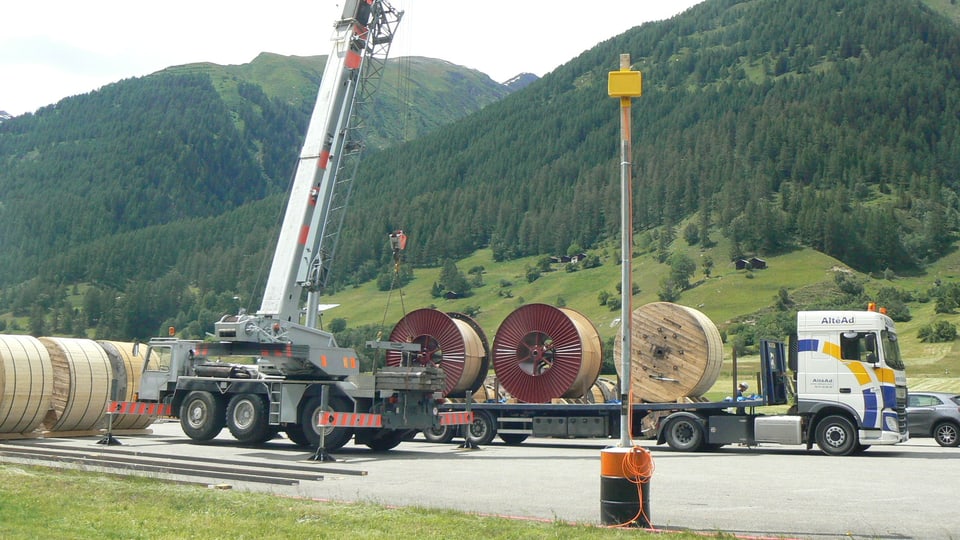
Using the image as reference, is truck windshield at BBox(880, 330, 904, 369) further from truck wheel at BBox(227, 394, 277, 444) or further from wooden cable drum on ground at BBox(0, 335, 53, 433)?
wooden cable drum on ground at BBox(0, 335, 53, 433)

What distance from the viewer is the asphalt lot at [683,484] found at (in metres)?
12.0

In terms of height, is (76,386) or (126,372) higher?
(126,372)

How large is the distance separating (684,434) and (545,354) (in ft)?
16.2

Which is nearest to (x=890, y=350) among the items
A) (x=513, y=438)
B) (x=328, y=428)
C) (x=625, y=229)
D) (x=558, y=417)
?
(x=558, y=417)

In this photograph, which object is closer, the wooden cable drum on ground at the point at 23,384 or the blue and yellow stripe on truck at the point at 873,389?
the blue and yellow stripe on truck at the point at 873,389

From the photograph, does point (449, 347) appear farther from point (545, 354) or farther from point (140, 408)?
point (140, 408)

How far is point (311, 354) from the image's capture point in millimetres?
22406

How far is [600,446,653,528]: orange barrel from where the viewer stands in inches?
435

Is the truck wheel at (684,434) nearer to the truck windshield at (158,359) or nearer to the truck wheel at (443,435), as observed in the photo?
the truck wheel at (443,435)

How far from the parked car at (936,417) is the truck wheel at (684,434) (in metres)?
7.45

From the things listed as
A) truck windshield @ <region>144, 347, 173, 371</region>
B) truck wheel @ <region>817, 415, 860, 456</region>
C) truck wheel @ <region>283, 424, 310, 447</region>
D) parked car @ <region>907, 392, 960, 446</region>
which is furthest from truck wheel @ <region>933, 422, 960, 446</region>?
truck windshield @ <region>144, 347, 173, 371</region>

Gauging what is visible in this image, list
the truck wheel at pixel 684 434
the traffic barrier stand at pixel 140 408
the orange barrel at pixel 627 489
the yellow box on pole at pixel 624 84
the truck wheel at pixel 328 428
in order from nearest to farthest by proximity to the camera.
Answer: the orange barrel at pixel 627 489 → the yellow box on pole at pixel 624 84 → the truck wheel at pixel 328 428 → the truck wheel at pixel 684 434 → the traffic barrier stand at pixel 140 408

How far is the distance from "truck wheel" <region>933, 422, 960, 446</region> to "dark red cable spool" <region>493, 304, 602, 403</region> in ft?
31.9

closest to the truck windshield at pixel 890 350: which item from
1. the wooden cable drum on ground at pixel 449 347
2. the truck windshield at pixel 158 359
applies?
the wooden cable drum on ground at pixel 449 347
